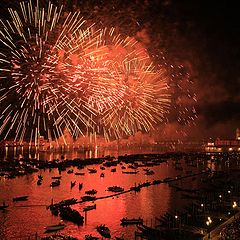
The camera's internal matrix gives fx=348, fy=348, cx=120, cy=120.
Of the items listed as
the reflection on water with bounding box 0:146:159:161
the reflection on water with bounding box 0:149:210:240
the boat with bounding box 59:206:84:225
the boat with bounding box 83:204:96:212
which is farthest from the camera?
the reflection on water with bounding box 0:146:159:161

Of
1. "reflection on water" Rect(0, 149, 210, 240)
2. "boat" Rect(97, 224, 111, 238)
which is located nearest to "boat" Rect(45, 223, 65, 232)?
"reflection on water" Rect(0, 149, 210, 240)

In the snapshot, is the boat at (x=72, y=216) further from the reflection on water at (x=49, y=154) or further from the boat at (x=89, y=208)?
the reflection on water at (x=49, y=154)

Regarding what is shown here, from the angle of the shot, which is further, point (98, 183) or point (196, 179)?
point (196, 179)

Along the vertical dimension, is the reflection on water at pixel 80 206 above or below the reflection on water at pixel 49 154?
below

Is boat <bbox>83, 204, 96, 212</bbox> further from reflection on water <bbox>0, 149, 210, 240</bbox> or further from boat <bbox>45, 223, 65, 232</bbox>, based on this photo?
boat <bbox>45, 223, 65, 232</bbox>

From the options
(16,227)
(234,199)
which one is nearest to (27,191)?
(16,227)

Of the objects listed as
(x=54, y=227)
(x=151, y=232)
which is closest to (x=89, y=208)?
(x=54, y=227)

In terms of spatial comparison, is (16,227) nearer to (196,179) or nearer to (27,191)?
(27,191)

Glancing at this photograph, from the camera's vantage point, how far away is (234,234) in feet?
27.8

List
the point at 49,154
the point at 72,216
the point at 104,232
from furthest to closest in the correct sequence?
the point at 49,154 → the point at 72,216 → the point at 104,232

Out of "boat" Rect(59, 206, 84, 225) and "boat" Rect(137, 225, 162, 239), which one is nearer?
"boat" Rect(137, 225, 162, 239)

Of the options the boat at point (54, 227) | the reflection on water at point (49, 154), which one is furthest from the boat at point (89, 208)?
the reflection on water at point (49, 154)

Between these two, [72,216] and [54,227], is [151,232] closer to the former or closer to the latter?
A: [54,227]

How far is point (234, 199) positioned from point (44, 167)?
81.8ft
